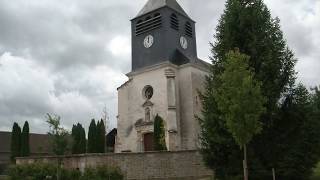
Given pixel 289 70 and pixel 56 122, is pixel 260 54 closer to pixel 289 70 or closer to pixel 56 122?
pixel 289 70

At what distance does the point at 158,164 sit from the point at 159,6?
63.4 ft

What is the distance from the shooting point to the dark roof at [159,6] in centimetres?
3986

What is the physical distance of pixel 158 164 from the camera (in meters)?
24.9

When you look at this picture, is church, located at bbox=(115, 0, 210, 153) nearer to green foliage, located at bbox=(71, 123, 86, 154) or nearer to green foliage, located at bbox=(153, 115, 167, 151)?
green foliage, located at bbox=(153, 115, 167, 151)

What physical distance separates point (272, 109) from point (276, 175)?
3.20 meters

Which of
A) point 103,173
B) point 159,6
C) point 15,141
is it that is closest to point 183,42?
point 159,6

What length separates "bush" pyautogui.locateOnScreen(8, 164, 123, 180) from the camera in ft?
78.6

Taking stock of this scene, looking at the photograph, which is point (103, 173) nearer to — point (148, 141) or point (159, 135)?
point (159, 135)

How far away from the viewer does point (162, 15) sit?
3912cm

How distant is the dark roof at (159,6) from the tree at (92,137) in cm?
1291

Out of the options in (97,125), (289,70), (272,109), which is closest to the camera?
(272,109)

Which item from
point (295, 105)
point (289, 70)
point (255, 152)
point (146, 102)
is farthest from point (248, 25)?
point (146, 102)

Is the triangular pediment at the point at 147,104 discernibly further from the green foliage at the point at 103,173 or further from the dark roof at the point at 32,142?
the dark roof at the point at 32,142

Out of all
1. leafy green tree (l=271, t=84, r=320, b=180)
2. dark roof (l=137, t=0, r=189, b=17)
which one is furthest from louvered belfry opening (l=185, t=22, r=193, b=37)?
leafy green tree (l=271, t=84, r=320, b=180)
